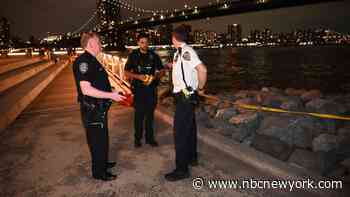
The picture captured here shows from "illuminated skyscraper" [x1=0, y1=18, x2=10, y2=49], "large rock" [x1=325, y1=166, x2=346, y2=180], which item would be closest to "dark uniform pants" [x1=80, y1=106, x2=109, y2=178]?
"large rock" [x1=325, y1=166, x2=346, y2=180]

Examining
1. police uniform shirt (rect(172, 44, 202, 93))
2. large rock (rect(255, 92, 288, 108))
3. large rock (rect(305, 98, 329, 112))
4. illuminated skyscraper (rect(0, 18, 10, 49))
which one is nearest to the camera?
police uniform shirt (rect(172, 44, 202, 93))

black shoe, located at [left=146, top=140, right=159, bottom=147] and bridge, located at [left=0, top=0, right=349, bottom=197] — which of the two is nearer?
bridge, located at [left=0, top=0, right=349, bottom=197]

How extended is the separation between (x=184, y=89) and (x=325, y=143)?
3.59 m

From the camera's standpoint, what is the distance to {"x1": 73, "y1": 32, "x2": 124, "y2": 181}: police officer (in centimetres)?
311

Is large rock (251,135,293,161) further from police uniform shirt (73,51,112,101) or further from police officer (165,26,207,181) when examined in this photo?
police uniform shirt (73,51,112,101)

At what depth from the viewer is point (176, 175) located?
3.58m

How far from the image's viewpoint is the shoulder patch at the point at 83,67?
309cm

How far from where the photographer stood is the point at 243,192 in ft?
10.7

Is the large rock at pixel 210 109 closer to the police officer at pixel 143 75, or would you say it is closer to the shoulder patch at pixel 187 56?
the police officer at pixel 143 75

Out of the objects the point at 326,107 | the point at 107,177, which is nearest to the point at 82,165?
the point at 107,177

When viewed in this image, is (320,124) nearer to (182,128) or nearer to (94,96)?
(182,128)

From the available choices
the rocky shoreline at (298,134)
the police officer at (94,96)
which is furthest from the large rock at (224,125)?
the police officer at (94,96)

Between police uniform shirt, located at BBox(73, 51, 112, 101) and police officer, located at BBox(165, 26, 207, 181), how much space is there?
90cm

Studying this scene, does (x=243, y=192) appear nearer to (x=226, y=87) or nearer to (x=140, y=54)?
(x=140, y=54)
